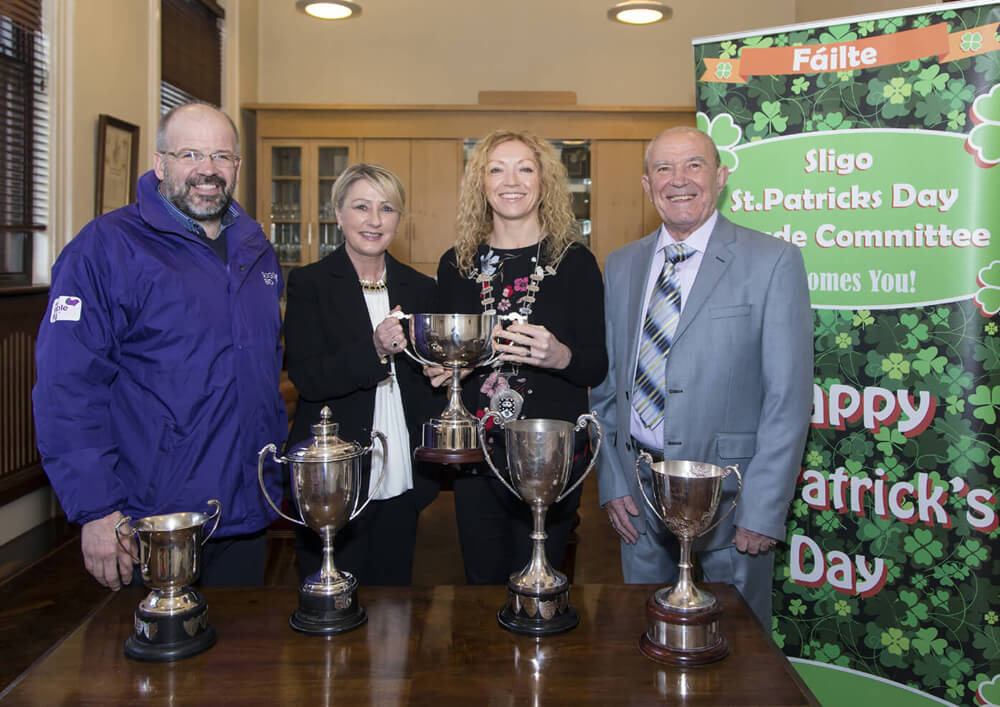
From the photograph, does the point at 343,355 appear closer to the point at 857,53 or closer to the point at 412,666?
the point at 412,666

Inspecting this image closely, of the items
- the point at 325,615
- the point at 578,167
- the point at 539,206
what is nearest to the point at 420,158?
the point at 578,167

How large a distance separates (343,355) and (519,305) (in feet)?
1.43

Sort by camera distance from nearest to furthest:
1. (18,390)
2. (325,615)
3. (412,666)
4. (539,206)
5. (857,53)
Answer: (412,666) < (325,615) < (539,206) < (857,53) < (18,390)

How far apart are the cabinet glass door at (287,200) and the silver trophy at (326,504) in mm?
5324

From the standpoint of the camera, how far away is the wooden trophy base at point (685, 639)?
1.24 m

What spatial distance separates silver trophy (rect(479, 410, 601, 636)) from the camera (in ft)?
4.42

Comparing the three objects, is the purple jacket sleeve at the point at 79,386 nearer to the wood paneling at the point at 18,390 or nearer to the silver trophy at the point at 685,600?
the silver trophy at the point at 685,600

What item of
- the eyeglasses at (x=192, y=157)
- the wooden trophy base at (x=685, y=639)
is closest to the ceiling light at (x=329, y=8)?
the eyeglasses at (x=192, y=157)

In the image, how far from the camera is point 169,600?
1.29 meters

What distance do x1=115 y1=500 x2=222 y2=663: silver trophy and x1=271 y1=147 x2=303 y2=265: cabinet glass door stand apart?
5374 mm

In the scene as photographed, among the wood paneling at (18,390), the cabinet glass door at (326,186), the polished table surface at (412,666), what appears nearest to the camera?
the polished table surface at (412,666)

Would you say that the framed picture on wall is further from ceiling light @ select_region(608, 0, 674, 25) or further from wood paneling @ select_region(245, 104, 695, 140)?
ceiling light @ select_region(608, 0, 674, 25)

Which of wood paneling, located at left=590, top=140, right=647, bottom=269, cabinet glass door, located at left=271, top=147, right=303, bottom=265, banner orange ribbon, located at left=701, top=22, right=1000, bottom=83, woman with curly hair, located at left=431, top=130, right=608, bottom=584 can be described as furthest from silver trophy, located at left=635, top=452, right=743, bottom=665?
cabinet glass door, located at left=271, top=147, right=303, bottom=265

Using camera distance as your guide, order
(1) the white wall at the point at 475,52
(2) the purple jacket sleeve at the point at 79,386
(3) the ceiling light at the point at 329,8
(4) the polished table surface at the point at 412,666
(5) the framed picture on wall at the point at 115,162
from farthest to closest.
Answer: (1) the white wall at the point at 475,52 < (3) the ceiling light at the point at 329,8 < (5) the framed picture on wall at the point at 115,162 < (2) the purple jacket sleeve at the point at 79,386 < (4) the polished table surface at the point at 412,666
